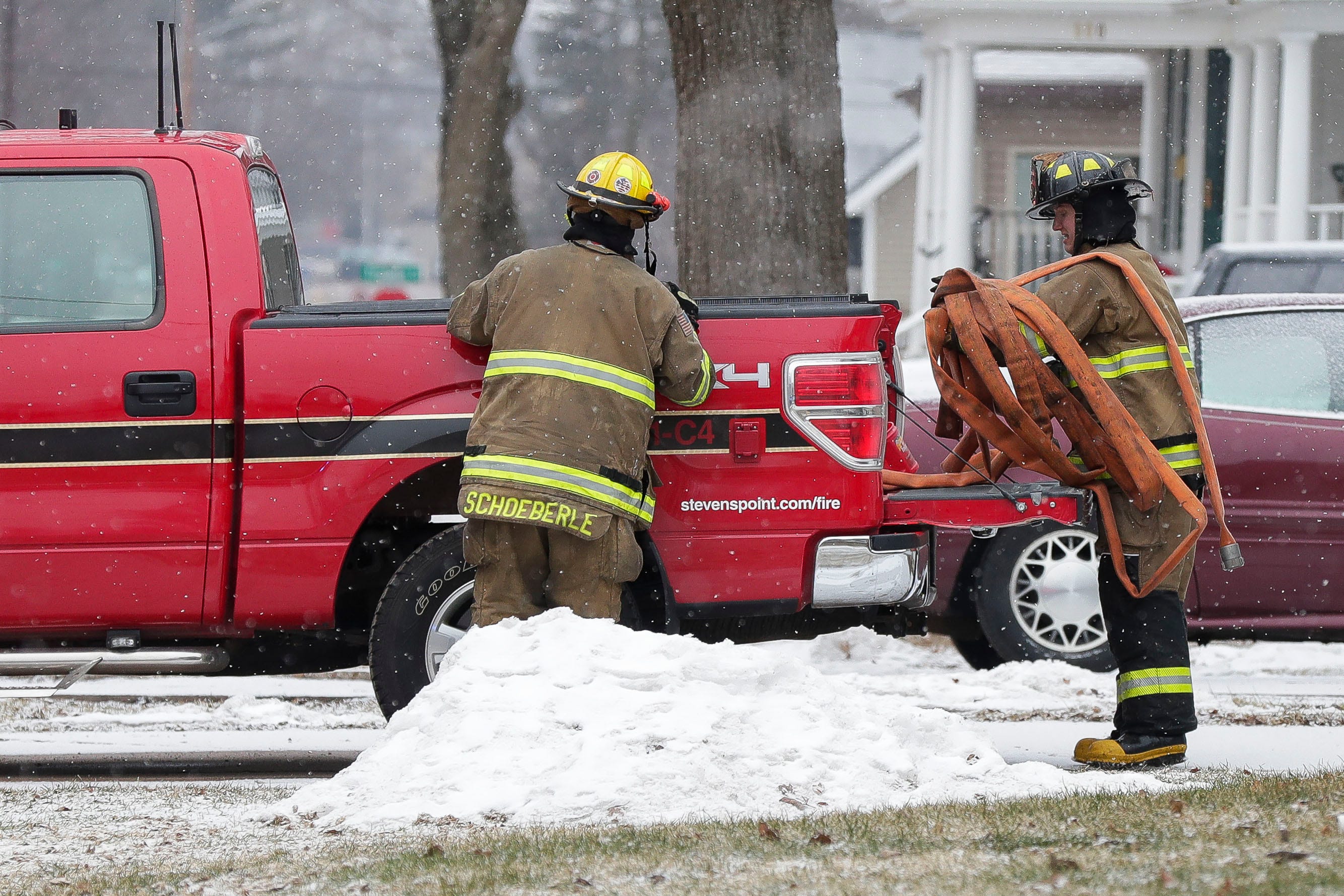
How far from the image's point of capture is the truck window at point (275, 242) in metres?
5.54

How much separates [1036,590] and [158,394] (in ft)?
12.2

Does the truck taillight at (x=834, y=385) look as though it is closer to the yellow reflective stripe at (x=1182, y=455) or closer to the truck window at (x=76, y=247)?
the yellow reflective stripe at (x=1182, y=455)

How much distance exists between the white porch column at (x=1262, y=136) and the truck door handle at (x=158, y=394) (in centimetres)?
1520

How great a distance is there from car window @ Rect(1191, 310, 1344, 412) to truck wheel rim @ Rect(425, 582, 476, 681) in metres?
3.59

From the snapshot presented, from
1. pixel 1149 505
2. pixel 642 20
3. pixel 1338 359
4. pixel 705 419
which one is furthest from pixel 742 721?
pixel 642 20

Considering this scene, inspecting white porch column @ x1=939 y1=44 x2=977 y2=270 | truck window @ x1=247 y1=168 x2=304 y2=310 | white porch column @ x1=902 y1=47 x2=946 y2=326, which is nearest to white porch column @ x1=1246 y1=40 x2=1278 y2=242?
white porch column @ x1=939 y1=44 x2=977 y2=270

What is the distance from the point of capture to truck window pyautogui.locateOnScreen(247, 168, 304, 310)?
5.54 metres

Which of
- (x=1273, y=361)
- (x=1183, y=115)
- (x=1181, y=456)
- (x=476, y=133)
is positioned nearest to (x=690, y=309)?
(x=1181, y=456)

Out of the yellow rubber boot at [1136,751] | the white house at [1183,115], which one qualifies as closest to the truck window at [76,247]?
the yellow rubber boot at [1136,751]

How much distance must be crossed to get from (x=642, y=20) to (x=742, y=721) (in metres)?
40.9

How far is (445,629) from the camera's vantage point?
530cm

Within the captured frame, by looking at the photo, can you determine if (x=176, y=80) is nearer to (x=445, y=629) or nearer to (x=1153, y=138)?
Result: (x=445, y=629)

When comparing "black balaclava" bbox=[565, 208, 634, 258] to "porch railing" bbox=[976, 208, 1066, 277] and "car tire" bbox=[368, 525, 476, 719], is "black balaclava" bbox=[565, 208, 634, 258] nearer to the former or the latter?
"car tire" bbox=[368, 525, 476, 719]

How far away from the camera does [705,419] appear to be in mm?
5242
